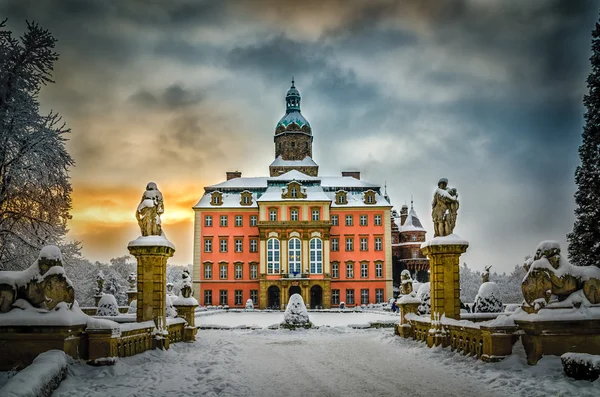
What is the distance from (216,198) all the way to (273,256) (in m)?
9.15

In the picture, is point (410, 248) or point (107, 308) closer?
point (107, 308)

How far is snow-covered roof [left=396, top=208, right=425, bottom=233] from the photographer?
215ft

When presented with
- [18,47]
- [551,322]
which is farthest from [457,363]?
[18,47]

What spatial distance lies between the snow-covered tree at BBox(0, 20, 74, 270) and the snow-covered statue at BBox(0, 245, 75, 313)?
8.21 metres

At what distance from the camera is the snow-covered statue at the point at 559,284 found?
10242mm

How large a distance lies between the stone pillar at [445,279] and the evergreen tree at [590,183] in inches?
409

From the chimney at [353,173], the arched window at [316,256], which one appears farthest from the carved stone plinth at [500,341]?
the chimney at [353,173]

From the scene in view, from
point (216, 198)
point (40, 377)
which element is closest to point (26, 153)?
point (40, 377)

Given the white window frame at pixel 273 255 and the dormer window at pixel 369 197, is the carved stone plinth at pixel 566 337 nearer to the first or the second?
the white window frame at pixel 273 255

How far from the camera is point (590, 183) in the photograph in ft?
74.1

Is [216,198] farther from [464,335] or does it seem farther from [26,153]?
[464,335]

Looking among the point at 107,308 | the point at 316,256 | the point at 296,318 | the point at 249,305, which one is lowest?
the point at 249,305

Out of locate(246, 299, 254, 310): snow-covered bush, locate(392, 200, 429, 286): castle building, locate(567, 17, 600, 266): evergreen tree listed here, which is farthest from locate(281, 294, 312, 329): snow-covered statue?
locate(392, 200, 429, 286): castle building

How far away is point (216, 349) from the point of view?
53.0 ft
